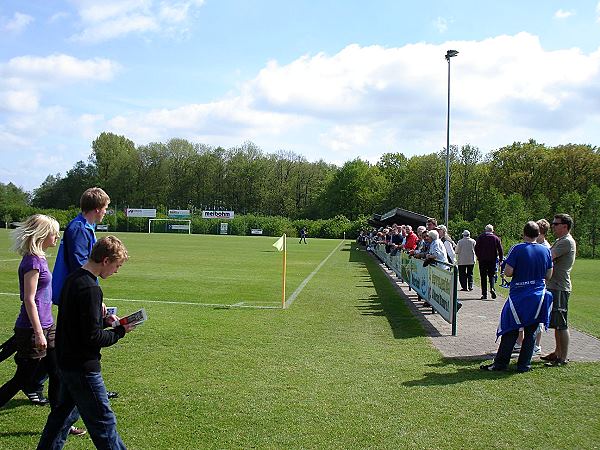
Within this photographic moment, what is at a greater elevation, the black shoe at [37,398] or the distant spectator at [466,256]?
the distant spectator at [466,256]

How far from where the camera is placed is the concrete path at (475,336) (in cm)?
808

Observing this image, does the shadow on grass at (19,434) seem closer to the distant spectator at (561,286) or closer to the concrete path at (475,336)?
the concrete path at (475,336)

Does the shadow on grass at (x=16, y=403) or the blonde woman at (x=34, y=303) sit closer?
the blonde woman at (x=34, y=303)

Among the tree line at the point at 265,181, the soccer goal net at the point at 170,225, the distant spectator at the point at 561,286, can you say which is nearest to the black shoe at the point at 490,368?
the distant spectator at the point at 561,286

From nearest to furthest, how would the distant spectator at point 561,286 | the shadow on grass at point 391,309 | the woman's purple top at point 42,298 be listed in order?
the woman's purple top at point 42,298 < the distant spectator at point 561,286 < the shadow on grass at point 391,309

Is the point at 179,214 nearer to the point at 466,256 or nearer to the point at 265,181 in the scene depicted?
the point at 265,181

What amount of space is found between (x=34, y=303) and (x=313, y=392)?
9.40ft

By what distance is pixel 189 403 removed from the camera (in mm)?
5516

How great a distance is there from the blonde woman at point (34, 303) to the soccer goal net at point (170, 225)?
78277mm

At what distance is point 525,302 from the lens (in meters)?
6.91

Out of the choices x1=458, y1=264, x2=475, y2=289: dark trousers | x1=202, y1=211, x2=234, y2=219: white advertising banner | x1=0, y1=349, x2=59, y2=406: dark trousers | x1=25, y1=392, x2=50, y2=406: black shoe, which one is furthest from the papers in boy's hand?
x1=202, y1=211, x2=234, y2=219: white advertising banner

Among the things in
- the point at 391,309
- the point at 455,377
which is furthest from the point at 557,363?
the point at 391,309

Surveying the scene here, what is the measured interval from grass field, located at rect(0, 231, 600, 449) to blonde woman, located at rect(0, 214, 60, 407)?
0.47 metres

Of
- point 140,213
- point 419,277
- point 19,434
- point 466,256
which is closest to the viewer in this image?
point 19,434
